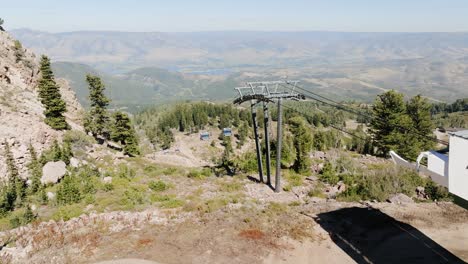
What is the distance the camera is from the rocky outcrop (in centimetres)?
3019

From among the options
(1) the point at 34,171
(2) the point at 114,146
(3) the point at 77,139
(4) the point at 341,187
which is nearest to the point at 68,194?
(1) the point at 34,171

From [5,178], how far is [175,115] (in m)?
97.7

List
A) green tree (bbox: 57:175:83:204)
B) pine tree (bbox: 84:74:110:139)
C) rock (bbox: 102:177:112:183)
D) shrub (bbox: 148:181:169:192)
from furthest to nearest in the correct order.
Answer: pine tree (bbox: 84:74:110:139)
rock (bbox: 102:177:112:183)
shrub (bbox: 148:181:169:192)
green tree (bbox: 57:175:83:204)

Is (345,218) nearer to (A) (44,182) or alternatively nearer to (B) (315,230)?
(B) (315,230)

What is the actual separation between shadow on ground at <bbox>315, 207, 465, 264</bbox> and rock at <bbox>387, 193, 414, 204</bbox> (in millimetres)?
2774

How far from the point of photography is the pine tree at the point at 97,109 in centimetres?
4429

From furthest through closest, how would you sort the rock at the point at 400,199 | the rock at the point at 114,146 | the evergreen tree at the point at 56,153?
the rock at the point at 114,146, the evergreen tree at the point at 56,153, the rock at the point at 400,199

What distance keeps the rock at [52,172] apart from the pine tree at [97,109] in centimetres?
1557

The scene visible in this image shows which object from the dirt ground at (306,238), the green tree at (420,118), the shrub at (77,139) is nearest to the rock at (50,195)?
the dirt ground at (306,238)

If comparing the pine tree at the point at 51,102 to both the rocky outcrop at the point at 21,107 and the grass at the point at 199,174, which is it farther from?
the grass at the point at 199,174

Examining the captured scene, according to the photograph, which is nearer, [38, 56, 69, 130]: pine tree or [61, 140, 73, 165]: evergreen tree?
[61, 140, 73, 165]: evergreen tree

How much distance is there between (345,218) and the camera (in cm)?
2239

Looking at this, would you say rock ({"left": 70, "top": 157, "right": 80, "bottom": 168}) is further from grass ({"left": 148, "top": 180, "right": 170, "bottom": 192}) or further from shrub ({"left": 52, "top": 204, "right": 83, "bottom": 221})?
shrub ({"left": 52, "top": 204, "right": 83, "bottom": 221})

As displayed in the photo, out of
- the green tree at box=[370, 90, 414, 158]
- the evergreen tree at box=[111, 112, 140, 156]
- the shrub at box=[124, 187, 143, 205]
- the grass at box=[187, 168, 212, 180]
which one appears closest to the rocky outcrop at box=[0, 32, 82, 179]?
the evergreen tree at box=[111, 112, 140, 156]
